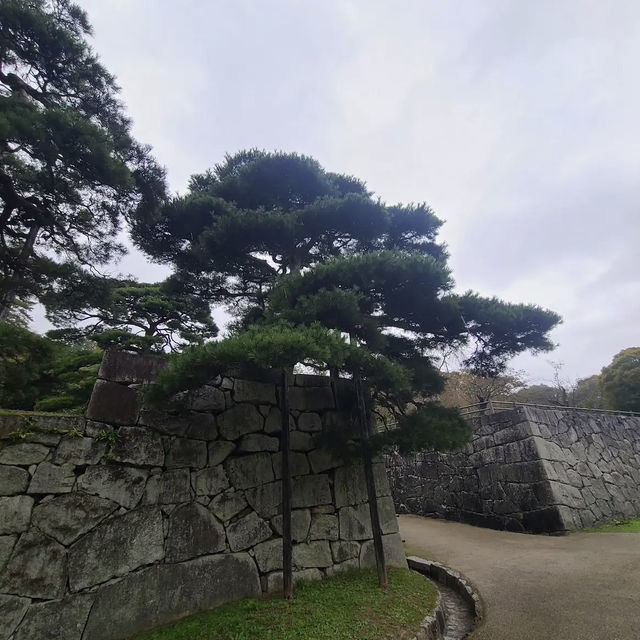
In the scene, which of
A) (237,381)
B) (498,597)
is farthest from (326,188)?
(498,597)

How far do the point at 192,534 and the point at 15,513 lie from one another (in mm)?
1543

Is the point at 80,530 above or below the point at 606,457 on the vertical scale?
below

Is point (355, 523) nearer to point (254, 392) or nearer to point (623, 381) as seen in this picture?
point (254, 392)

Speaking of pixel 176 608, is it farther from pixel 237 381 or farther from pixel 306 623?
pixel 237 381

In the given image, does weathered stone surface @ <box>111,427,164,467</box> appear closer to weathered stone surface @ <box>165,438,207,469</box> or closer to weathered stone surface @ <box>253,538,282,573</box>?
weathered stone surface @ <box>165,438,207,469</box>

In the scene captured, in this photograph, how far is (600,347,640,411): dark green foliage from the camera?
11.7 meters

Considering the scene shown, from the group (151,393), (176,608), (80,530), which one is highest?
(151,393)

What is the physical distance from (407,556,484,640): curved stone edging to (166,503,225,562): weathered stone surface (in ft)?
6.98

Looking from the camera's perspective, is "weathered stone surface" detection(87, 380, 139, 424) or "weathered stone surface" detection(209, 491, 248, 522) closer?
"weathered stone surface" detection(87, 380, 139, 424)

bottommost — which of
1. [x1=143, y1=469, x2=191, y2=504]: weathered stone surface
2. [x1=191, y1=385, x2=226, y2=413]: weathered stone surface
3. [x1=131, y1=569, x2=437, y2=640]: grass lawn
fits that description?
[x1=131, y1=569, x2=437, y2=640]: grass lawn

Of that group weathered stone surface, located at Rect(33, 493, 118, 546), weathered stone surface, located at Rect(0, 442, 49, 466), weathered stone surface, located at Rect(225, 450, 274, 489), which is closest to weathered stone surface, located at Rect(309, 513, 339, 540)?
weathered stone surface, located at Rect(225, 450, 274, 489)

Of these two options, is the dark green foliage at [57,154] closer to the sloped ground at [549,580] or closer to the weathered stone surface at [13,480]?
the weathered stone surface at [13,480]

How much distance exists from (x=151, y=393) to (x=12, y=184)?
367 centimetres

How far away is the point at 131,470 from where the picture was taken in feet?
11.7
